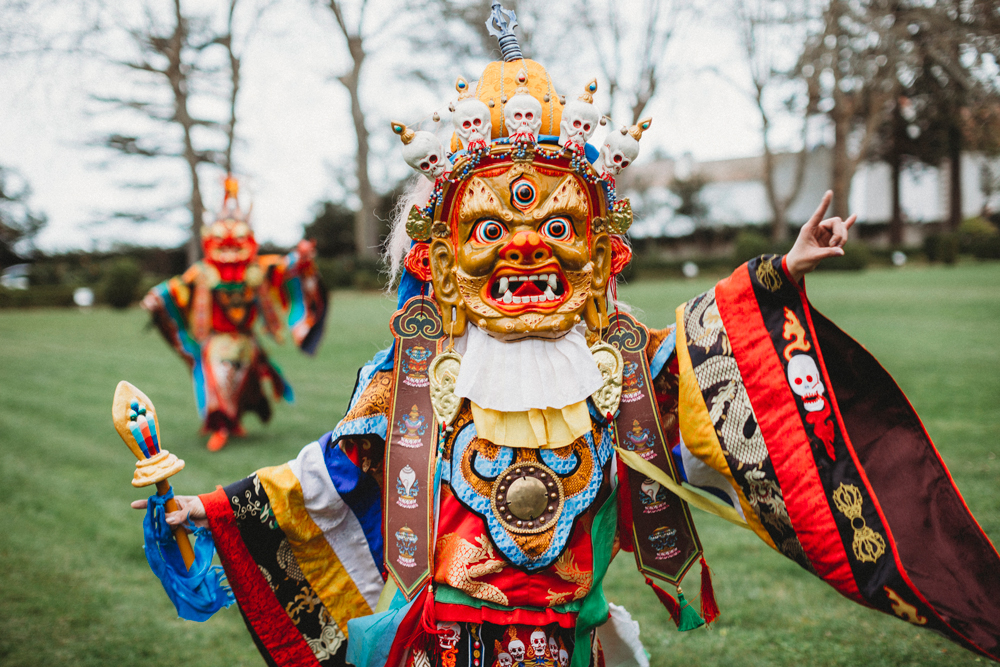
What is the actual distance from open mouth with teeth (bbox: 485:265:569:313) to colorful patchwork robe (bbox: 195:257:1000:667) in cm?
35

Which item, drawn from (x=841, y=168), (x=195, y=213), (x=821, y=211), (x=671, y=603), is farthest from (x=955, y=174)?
(x=821, y=211)

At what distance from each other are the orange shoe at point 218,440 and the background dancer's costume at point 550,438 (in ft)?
17.9

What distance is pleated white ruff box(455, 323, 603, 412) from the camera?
2.13 m

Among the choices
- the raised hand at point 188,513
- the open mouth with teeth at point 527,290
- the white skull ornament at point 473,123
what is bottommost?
the raised hand at point 188,513

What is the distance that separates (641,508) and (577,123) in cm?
116

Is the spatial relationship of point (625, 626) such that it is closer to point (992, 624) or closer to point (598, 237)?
point (992, 624)

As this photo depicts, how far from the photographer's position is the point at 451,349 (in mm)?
2250

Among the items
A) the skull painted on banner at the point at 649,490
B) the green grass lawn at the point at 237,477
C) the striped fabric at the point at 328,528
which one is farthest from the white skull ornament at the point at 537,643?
the green grass lawn at the point at 237,477

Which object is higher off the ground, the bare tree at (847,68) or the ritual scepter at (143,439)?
the bare tree at (847,68)

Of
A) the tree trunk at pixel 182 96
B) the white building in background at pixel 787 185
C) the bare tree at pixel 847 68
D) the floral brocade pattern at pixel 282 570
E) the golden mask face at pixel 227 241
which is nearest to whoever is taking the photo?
the floral brocade pattern at pixel 282 570

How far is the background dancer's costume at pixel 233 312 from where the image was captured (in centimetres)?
736

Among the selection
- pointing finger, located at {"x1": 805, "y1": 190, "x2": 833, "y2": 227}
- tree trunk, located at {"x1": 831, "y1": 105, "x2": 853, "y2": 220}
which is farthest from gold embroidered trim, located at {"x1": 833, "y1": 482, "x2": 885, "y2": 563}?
tree trunk, located at {"x1": 831, "y1": 105, "x2": 853, "y2": 220}

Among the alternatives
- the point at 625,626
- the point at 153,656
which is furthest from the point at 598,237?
the point at 153,656

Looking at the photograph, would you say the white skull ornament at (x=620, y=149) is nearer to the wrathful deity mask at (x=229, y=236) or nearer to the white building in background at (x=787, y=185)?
the wrathful deity mask at (x=229, y=236)
